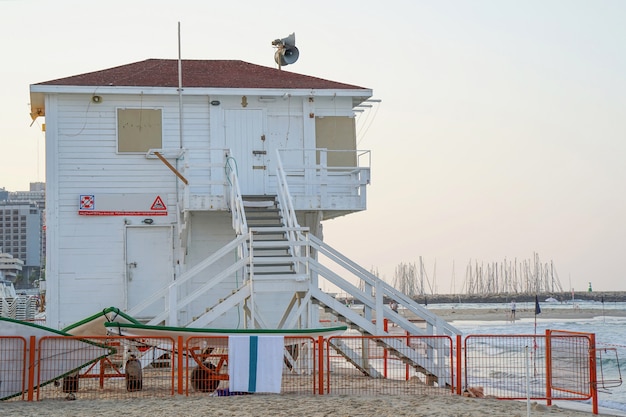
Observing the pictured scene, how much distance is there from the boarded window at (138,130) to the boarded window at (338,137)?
379cm

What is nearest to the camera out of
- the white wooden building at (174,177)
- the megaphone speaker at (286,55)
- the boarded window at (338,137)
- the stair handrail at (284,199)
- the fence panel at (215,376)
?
the fence panel at (215,376)

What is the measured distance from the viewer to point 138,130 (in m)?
24.1

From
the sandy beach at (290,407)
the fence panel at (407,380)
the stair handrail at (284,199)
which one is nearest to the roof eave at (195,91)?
the stair handrail at (284,199)

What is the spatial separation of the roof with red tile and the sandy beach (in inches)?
396

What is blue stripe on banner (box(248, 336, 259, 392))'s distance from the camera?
1638cm

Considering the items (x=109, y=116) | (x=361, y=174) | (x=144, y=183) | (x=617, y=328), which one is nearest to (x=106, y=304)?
(x=144, y=183)

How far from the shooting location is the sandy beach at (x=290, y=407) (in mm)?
14469

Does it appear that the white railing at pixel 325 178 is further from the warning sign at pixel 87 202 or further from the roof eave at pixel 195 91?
the warning sign at pixel 87 202

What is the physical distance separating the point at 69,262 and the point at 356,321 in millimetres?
7583

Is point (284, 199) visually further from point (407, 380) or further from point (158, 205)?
point (407, 380)

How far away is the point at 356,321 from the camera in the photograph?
64.1 feet

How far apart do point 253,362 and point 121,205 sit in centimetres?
856

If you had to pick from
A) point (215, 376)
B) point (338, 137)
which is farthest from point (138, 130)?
point (215, 376)

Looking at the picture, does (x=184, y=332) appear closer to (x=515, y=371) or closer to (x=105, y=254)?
(x=105, y=254)
